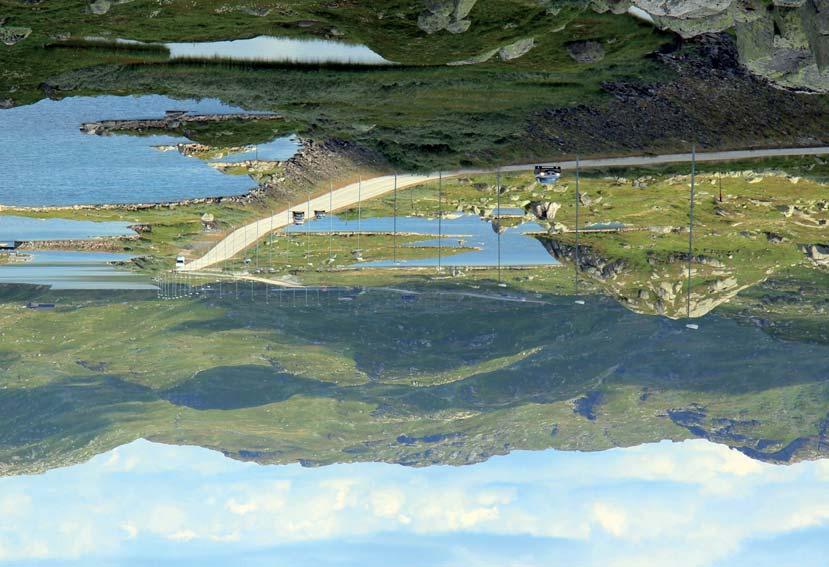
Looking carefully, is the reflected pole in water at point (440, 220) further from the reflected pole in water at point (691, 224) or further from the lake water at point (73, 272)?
the lake water at point (73, 272)

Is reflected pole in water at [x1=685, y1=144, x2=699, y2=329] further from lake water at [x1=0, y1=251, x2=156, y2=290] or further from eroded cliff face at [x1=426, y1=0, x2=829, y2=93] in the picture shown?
lake water at [x1=0, y1=251, x2=156, y2=290]

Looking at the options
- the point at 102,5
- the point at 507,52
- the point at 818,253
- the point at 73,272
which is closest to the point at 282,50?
→ the point at 102,5

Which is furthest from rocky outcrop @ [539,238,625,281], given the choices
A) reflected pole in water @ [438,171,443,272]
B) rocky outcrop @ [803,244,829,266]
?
rocky outcrop @ [803,244,829,266]

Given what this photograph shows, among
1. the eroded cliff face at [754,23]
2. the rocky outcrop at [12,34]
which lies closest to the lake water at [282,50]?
the eroded cliff face at [754,23]

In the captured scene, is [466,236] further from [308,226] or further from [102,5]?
[102,5]

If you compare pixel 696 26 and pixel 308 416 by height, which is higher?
pixel 696 26

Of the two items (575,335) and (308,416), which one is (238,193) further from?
(308,416)

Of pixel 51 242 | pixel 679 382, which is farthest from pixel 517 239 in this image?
pixel 679 382
